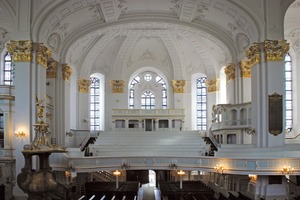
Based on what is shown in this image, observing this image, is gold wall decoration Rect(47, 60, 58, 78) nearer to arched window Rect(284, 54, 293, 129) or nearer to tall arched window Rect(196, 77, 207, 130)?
tall arched window Rect(196, 77, 207, 130)

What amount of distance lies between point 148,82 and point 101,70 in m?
4.82

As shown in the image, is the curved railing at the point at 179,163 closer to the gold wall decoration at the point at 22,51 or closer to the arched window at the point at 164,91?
the gold wall decoration at the point at 22,51

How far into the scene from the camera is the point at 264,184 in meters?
22.3

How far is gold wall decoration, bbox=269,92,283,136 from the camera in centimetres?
2323

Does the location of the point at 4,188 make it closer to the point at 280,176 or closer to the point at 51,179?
the point at 51,179

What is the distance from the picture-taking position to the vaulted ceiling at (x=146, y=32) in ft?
80.9

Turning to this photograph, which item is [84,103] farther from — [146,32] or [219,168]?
[219,168]

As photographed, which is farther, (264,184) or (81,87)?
(81,87)

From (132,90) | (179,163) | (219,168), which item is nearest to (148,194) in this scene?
(179,163)

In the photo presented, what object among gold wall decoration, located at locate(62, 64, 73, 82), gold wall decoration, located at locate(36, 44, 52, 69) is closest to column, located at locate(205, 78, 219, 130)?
gold wall decoration, located at locate(62, 64, 73, 82)

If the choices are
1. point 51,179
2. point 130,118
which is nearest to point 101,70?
point 130,118

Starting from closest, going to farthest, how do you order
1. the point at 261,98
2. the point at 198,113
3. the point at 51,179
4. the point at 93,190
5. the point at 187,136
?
1. the point at 51,179
2. the point at 261,98
3. the point at 93,190
4. the point at 187,136
5. the point at 198,113

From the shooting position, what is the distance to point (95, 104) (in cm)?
3841

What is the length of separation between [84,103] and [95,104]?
2.10 metres
